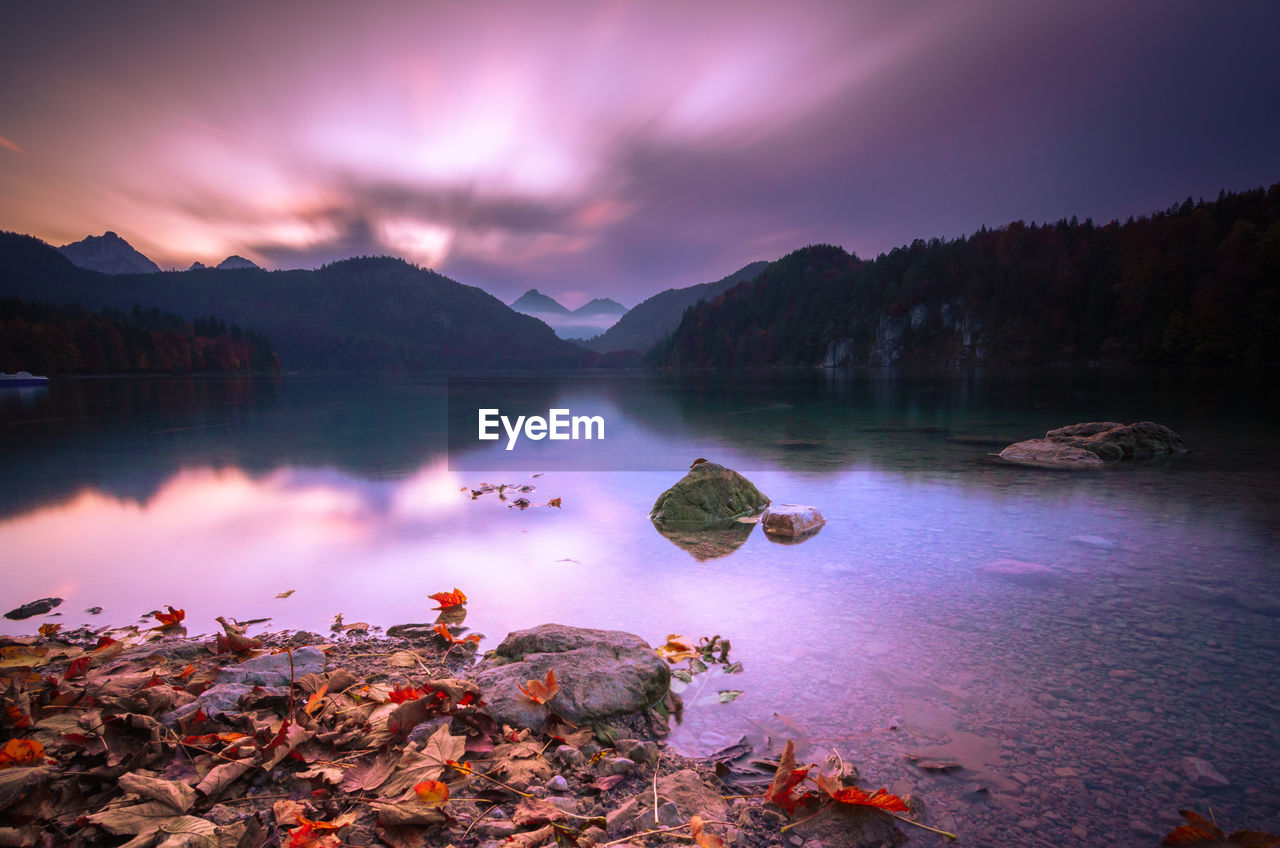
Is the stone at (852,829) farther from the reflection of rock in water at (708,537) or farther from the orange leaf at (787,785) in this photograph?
the reflection of rock in water at (708,537)

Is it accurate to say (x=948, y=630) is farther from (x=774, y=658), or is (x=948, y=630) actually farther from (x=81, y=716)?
(x=81, y=716)

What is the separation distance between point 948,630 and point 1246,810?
2.06m

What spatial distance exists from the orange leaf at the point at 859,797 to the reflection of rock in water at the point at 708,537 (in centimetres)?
421

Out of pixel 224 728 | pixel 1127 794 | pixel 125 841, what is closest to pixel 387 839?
pixel 125 841

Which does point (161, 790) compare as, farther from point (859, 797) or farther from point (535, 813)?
point (859, 797)

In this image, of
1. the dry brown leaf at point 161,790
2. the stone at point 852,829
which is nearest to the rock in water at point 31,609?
the dry brown leaf at point 161,790

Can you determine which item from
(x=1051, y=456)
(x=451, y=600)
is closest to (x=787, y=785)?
(x=451, y=600)

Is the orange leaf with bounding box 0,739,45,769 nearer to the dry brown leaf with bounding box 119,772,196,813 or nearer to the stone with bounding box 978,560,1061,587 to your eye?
the dry brown leaf with bounding box 119,772,196,813

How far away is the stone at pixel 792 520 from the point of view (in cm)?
792

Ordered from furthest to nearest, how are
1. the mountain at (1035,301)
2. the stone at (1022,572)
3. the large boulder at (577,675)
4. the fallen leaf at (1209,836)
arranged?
the mountain at (1035,301) < the stone at (1022,572) < the large boulder at (577,675) < the fallen leaf at (1209,836)

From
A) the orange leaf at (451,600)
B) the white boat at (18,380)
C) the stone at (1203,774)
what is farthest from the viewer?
the white boat at (18,380)

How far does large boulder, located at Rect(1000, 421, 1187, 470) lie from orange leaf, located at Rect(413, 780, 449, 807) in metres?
14.2

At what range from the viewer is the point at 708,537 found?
7.94 m

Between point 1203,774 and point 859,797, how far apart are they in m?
2.06
